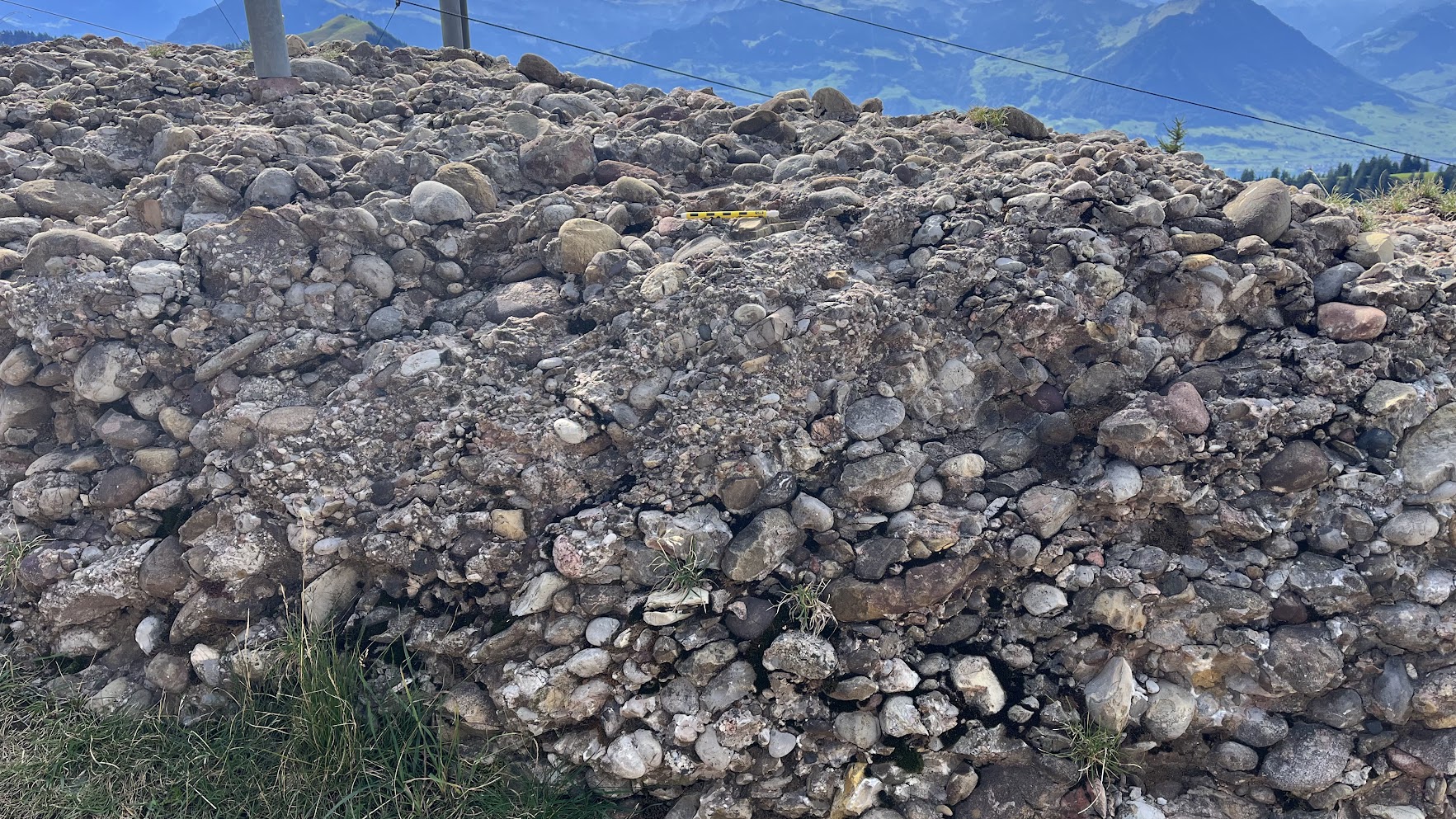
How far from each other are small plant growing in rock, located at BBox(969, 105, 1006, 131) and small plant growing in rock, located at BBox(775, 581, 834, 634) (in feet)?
13.5

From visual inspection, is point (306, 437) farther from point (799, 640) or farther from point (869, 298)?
point (869, 298)

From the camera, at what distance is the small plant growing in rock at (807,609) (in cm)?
335

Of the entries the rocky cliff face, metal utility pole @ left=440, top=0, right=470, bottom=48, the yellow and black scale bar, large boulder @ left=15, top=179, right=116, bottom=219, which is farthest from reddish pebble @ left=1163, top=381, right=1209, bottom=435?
metal utility pole @ left=440, top=0, right=470, bottom=48

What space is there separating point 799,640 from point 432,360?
2277 mm

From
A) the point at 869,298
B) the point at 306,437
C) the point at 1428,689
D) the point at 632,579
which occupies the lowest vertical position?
the point at 1428,689

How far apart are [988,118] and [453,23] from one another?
21.8 feet

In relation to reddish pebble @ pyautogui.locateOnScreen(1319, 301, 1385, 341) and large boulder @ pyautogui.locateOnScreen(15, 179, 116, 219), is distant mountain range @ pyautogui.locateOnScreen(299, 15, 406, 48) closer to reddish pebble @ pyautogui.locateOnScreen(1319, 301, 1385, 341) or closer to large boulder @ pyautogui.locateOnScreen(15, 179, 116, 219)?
large boulder @ pyautogui.locateOnScreen(15, 179, 116, 219)

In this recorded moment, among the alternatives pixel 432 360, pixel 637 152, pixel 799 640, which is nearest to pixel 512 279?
pixel 432 360

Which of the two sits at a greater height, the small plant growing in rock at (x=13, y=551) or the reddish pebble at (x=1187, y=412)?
the reddish pebble at (x=1187, y=412)

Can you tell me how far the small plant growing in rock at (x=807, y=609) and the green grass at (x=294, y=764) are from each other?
3.65ft

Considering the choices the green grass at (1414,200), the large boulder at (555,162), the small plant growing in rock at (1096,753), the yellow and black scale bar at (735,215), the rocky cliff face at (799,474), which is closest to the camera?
the small plant growing in rock at (1096,753)

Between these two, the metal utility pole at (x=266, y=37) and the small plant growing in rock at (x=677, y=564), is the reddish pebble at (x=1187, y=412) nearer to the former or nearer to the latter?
the small plant growing in rock at (x=677, y=564)

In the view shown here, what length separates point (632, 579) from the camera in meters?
3.45

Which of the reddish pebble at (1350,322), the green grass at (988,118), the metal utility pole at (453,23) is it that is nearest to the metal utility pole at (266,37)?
the metal utility pole at (453,23)
